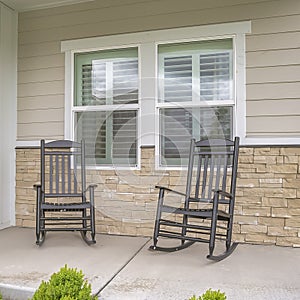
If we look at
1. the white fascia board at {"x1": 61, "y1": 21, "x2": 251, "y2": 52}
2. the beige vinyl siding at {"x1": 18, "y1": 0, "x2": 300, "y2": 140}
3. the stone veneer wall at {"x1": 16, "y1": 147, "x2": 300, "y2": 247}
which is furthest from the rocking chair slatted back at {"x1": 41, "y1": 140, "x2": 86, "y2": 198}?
the white fascia board at {"x1": 61, "y1": 21, "x2": 251, "y2": 52}

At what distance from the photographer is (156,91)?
358 cm

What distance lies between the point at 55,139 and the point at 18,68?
Result: 105cm

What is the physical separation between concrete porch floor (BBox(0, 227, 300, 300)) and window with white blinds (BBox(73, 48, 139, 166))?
100 centimetres

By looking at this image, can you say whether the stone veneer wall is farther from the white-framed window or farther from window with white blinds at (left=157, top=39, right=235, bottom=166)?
window with white blinds at (left=157, top=39, right=235, bottom=166)

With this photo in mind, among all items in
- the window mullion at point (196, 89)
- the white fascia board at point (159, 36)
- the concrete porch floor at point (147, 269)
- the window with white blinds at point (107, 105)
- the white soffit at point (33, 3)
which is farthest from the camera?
the white soffit at point (33, 3)

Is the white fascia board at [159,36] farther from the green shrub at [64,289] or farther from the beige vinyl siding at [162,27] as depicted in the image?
the green shrub at [64,289]

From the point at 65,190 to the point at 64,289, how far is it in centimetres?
216

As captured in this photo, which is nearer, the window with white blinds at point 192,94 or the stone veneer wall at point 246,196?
the stone veneer wall at point 246,196

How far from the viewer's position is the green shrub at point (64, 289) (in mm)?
1708

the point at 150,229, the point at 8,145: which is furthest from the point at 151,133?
the point at 8,145

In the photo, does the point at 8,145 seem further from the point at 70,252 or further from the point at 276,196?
the point at 276,196

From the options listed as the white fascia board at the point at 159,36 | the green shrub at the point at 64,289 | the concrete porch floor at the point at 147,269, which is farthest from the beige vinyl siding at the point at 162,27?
the green shrub at the point at 64,289

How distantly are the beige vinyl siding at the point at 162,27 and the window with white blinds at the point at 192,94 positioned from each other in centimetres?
23

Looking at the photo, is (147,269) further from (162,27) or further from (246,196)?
(162,27)
